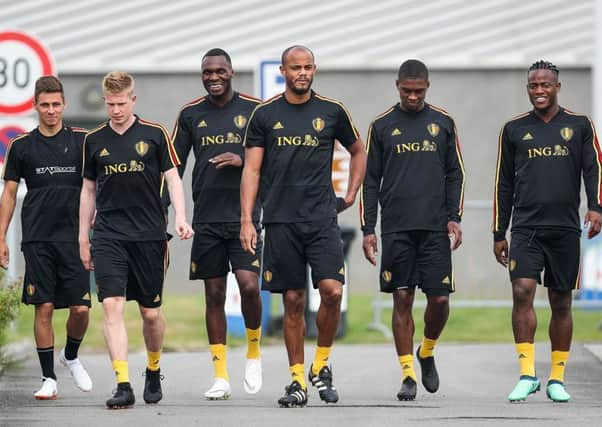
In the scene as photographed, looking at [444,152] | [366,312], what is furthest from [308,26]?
[444,152]

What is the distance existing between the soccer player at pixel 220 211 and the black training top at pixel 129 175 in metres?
0.56

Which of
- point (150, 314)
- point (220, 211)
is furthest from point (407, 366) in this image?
point (150, 314)

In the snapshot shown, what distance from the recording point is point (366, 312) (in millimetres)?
19734

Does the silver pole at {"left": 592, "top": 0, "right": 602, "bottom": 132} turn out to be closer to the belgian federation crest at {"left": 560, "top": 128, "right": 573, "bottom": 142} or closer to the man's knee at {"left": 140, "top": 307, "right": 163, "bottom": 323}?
the belgian federation crest at {"left": 560, "top": 128, "right": 573, "bottom": 142}

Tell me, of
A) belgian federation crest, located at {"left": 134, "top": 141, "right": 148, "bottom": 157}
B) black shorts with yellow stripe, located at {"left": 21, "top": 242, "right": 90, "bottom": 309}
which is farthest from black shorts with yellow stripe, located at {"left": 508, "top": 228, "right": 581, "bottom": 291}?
black shorts with yellow stripe, located at {"left": 21, "top": 242, "right": 90, "bottom": 309}

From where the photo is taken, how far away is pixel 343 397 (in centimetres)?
1176

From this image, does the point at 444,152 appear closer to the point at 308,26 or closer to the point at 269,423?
the point at 269,423

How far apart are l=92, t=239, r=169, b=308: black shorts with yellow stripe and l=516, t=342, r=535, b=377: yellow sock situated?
2.45 meters

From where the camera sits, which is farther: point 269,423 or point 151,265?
point 151,265

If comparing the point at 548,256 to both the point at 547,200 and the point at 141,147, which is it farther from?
the point at 141,147

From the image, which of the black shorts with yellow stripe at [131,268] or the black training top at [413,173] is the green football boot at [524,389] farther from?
the black shorts with yellow stripe at [131,268]

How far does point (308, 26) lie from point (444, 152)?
1323 centimetres

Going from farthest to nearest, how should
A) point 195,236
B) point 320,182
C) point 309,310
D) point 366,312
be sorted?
point 366,312
point 309,310
point 195,236
point 320,182

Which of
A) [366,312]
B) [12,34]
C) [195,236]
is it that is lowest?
[366,312]
